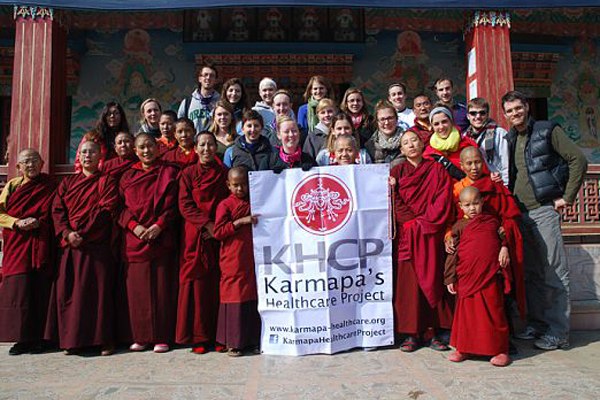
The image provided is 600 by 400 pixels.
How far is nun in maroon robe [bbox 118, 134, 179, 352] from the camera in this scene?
3.16 metres

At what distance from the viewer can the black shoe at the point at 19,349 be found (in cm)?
325

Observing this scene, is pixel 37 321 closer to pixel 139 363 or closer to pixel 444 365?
pixel 139 363

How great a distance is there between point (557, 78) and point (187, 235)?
681 cm

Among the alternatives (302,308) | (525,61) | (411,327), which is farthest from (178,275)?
(525,61)

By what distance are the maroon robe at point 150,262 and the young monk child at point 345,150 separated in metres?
1.16

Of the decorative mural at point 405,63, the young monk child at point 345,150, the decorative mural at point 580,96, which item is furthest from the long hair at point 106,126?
the decorative mural at point 580,96

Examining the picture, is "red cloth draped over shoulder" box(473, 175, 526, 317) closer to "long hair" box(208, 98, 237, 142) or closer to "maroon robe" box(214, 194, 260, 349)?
"maroon robe" box(214, 194, 260, 349)

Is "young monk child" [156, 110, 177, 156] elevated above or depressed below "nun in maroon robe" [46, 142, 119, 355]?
above

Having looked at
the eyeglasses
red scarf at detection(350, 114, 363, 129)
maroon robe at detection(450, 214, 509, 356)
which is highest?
red scarf at detection(350, 114, 363, 129)

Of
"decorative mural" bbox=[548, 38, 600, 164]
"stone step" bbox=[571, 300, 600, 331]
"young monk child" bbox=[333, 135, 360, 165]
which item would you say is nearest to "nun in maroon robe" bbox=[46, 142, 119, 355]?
A: "young monk child" bbox=[333, 135, 360, 165]

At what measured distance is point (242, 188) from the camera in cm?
316

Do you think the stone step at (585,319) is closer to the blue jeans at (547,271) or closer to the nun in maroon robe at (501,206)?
the blue jeans at (547,271)

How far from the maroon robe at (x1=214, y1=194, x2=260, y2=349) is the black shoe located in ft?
4.58

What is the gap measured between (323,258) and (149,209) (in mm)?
1223
